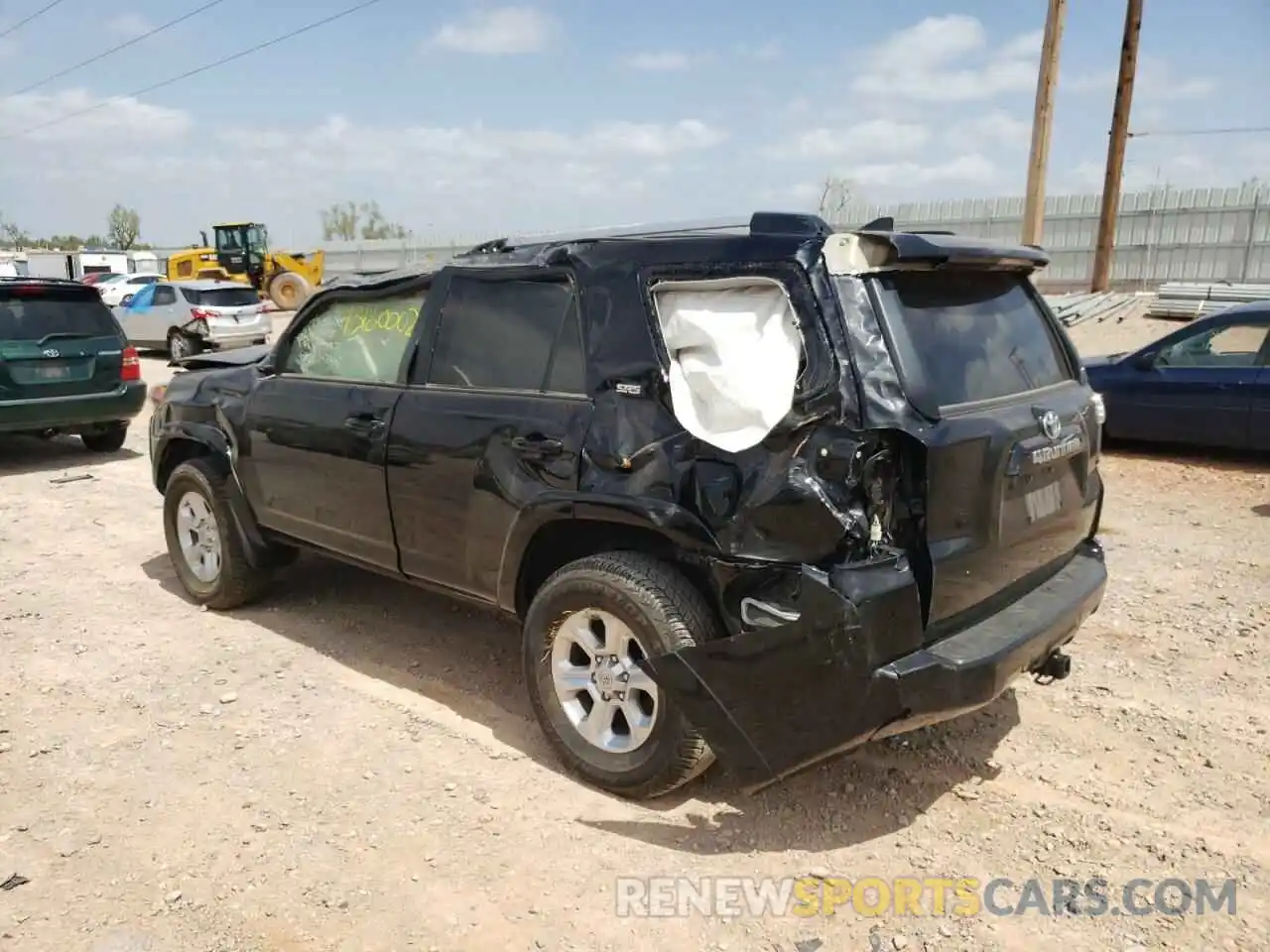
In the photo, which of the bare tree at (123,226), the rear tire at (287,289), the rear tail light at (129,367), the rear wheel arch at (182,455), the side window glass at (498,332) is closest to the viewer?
the side window glass at (498,332)

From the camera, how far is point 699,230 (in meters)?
3.38

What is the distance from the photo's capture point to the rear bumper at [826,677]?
274cm

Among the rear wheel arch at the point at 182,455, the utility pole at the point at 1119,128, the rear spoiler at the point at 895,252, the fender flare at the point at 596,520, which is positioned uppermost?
the utility pole at the point at 1119,128

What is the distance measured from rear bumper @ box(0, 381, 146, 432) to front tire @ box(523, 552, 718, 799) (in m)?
7.33

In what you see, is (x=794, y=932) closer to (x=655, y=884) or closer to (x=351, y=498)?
(x=655, y=884)

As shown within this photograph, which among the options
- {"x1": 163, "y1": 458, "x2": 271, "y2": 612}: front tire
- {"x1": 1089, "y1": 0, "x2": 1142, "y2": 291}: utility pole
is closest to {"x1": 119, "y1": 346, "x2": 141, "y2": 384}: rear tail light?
{"x1": 163, "y1": 458, "x2": 271, "y2": 612}: front tire

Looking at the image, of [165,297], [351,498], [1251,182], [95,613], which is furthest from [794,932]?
[1251,182]

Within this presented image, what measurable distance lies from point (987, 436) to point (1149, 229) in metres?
23.9

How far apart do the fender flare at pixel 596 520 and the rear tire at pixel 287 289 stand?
26.5 m

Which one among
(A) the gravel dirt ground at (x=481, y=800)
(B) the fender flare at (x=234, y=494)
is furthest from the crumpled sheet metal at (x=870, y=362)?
(B) the fender flare at (x=234, y=494)

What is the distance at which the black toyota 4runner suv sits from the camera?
9.23ft

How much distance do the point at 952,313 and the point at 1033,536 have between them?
0.80 meters

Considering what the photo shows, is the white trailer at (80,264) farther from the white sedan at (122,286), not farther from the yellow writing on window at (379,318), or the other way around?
the yellow writing on window at (379,318)

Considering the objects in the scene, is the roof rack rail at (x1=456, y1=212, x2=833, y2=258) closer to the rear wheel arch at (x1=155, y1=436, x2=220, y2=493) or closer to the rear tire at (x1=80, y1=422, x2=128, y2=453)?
the rear wheel arch at (x1=155, y1=436, x2=220, y2=493)
